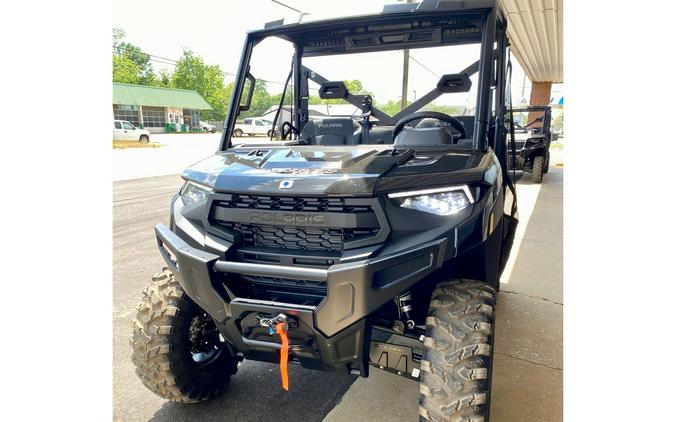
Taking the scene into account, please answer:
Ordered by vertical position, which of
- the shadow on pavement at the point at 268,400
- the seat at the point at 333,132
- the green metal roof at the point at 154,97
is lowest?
the shadow on pavement at the point at 268,400

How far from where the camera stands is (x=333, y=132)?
3.43m

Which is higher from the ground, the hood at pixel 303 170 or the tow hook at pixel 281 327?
the hood at pixel 303 170

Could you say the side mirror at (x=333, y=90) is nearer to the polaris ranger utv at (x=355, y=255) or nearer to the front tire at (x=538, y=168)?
the polaris ranger utv at (x=355, y=255)

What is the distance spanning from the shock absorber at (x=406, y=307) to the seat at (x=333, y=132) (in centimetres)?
145

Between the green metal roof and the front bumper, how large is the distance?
158 feet

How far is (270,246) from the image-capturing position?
7.06 feet

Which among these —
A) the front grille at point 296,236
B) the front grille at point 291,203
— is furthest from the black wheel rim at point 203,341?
the front grille at point 291,203

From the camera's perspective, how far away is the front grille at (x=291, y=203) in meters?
1.99

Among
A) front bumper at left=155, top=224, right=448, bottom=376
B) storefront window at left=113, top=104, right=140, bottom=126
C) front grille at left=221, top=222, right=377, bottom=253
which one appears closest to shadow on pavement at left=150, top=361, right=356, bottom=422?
front bumper at left=155, top=224, right=448, bottom=376

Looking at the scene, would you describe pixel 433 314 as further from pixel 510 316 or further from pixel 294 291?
pixel 510 316

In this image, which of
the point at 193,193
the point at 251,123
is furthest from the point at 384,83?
the point at 251,123

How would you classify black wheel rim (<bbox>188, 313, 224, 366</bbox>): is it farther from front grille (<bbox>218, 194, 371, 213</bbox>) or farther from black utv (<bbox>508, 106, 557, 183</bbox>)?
black utv (<bbox>508, 106, 557, 183</bbox>)

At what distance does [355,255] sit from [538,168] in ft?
39.9

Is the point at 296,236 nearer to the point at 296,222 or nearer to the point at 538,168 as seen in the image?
the point at 296,222
